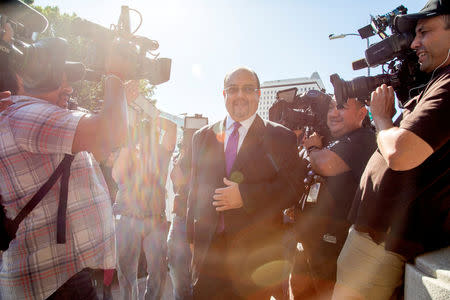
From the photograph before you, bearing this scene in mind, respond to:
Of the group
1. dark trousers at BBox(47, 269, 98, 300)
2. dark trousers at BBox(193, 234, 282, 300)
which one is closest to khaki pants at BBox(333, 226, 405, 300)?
dark trousers at BBox(193, 234, 282, 300)

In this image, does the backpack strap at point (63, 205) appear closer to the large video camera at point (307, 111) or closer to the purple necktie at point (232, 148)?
the purple necktie at point (232, 148)

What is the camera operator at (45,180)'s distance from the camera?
124 cm

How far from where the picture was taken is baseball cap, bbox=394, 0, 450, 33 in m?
1.27

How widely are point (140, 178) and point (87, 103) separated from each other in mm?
17173

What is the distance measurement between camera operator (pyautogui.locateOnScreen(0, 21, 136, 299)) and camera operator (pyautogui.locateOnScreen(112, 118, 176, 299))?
164 centimetres

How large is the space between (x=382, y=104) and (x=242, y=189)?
1.06 m

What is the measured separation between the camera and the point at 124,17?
1.54 metres

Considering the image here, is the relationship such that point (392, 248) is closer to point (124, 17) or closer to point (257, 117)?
point (257, 117)

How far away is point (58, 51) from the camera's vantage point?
135 cm

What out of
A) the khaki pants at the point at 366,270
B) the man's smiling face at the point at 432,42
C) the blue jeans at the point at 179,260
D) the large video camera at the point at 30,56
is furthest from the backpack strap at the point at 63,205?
the blue jeans at the point at 179,260

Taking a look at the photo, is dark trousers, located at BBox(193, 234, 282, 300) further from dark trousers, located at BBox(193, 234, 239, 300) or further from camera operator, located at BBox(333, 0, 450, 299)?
camera operator, located at BBox(333, 0, 450, 299)

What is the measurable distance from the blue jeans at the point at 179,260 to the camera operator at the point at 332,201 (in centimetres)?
156

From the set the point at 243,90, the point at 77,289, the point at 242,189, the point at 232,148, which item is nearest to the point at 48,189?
the point at 77,289

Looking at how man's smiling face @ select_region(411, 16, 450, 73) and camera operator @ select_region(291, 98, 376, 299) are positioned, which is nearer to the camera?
man's smiling face @ select_region(411, 16, 450, 73)
